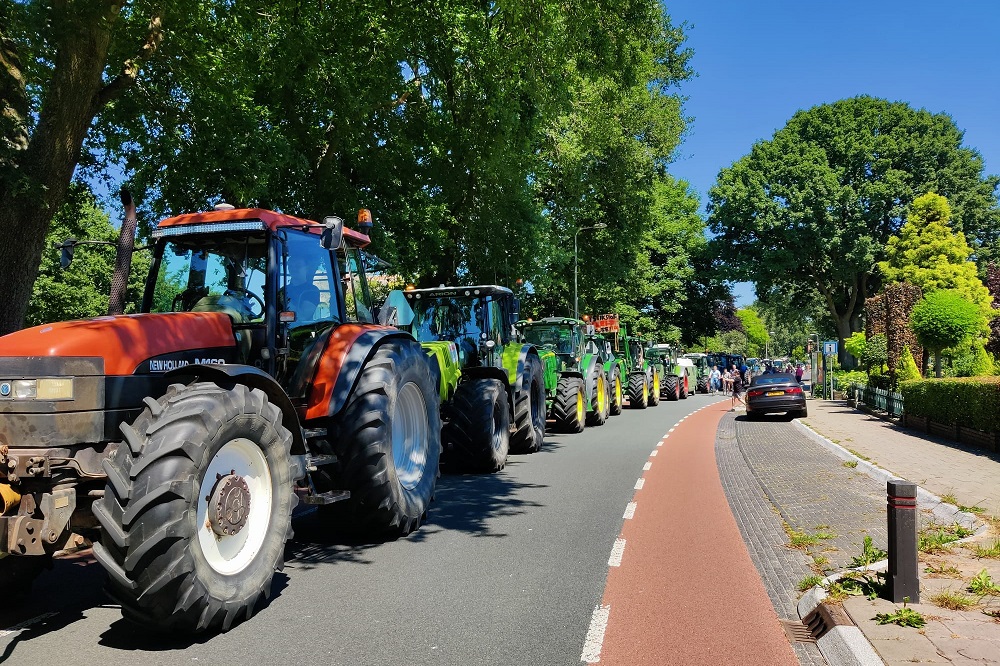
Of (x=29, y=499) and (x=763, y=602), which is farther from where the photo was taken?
(x=763, y=602)

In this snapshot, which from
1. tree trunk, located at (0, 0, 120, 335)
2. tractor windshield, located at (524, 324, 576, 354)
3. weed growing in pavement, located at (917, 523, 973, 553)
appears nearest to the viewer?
weed growing in pavement, located at (917, 523, 973, 553)

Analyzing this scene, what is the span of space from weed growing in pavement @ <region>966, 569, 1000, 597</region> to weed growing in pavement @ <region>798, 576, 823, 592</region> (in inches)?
37.2

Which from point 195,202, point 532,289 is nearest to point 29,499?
point 195,202

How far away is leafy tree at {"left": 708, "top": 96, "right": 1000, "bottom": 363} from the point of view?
41344 mm

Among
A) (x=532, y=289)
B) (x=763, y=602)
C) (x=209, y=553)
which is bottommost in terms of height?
(x=763, y=602)

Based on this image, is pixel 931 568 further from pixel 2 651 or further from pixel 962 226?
pixel 962 226

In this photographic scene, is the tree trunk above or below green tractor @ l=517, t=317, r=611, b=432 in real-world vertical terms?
above

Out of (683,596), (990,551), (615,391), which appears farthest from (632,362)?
(683,596)

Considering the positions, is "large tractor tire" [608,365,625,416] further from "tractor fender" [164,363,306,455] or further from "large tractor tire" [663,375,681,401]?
"tractor fender" [164,363,306,455]

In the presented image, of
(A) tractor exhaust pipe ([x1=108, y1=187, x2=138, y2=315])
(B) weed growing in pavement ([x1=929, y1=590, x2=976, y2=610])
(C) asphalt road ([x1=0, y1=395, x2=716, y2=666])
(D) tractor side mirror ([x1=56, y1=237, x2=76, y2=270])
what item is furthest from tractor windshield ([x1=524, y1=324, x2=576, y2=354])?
(B) weed growing in pavement ([x1=929, y1=590, x2=976, y2=610])

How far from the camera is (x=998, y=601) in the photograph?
16.3ft

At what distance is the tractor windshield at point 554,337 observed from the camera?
20266mm

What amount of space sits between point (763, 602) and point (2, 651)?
4.77m

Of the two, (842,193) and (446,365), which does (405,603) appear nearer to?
(446,365)
